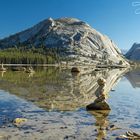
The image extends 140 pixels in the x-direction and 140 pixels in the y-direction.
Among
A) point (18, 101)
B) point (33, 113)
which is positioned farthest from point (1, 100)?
point (33, 113)

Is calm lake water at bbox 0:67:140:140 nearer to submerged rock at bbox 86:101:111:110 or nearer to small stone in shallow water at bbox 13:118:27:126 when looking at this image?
small stone in shallow water at bbox 13:118:27:126

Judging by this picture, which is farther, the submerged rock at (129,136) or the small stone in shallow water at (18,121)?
the small stone in shallow water at (18,121)

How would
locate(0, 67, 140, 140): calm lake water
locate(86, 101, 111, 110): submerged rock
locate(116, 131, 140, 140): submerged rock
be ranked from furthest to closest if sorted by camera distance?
locate(86, 101, 111, 110): submerged rock, locate(0, 67, 140, 140): calm lake water, locate(116, 131, 140, 140): submerged rock

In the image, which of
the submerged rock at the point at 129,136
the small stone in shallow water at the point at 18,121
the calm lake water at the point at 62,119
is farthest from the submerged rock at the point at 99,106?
the submerged rock at the point at 129,136

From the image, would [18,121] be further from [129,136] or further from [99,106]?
[99,106]

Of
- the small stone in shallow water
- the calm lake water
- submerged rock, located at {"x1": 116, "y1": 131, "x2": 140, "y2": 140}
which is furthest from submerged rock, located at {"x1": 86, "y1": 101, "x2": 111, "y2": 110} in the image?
submerged rock, located at {"x1": 116, "y1": 131, "x2": 140, "y2": 140}

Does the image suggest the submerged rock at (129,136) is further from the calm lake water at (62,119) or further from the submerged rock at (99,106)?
the submerged rock at (99,106)

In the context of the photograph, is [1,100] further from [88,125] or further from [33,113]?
[88,125]

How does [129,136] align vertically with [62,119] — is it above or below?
below

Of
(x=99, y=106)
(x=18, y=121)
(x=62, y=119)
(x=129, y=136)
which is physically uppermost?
(x=99, y=106)

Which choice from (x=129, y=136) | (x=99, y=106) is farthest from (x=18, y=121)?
(x=99, y=106)

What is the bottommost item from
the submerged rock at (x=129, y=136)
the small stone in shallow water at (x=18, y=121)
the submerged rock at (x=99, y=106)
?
the submerged rock at (x=129, y=136)

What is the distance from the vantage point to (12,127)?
29719 millimetres

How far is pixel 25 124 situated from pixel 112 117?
10.3 meters
